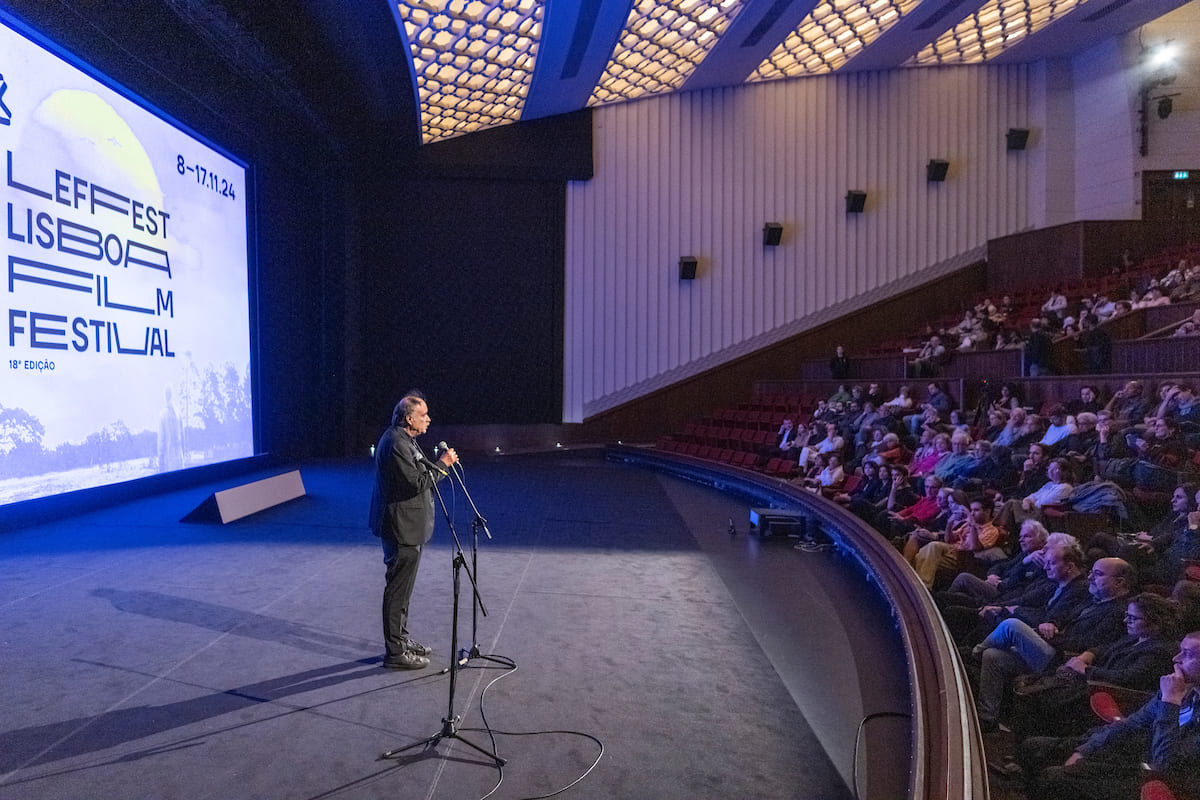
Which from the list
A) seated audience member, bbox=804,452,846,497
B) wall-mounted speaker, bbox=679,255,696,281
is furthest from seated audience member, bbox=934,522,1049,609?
wall-mounted speaker, bbox=679,255,696,281

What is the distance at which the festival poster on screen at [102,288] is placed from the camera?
614 cm

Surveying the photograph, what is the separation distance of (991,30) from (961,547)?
39.5 ft

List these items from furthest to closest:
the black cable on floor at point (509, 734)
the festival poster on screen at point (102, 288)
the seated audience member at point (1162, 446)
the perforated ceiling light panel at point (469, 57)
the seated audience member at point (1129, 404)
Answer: the perforated ceiling light panel at point (469, 57), the festival poster on screen at point (102, 288), the seated audience member at point (1129, 404), the seated audience member at point (1162, 446), the black cable on floor at point (509, 734)

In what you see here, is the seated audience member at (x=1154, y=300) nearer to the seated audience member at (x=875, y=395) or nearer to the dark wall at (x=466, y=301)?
the seated audience member at (x=875, y=395)

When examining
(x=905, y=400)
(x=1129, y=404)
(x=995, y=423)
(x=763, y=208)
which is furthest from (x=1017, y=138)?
(x=1129, y=404)

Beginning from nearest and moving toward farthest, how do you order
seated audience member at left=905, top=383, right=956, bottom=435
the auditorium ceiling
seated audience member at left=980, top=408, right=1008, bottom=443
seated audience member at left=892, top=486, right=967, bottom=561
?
seated audience member at left=892, top=486, right=967, bottom=561, seated audience member at left=980, top=408, right=1008, bottom=443, seated audience member at left=905, top=383, right=956, bottom=435, the auditorium ceiling

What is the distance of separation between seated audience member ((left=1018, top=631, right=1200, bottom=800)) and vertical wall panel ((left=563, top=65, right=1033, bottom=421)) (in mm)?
11982

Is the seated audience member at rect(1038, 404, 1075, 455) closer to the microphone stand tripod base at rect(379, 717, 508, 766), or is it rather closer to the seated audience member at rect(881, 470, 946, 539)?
the seated audience member at rect(881, 470, 946, 539)

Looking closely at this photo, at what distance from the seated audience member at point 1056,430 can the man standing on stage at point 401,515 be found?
483cm

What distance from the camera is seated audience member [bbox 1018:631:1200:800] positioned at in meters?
2.17

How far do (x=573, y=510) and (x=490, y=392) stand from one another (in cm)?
657

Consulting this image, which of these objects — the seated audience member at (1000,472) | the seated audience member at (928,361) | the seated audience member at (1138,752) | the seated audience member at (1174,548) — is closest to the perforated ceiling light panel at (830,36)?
the seated audience member at (928,361)

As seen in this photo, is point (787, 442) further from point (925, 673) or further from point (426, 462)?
point (426, 462)

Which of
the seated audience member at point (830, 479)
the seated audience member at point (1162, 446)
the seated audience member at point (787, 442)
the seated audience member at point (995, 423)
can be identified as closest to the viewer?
the seated audience member at point (1162, 446)
